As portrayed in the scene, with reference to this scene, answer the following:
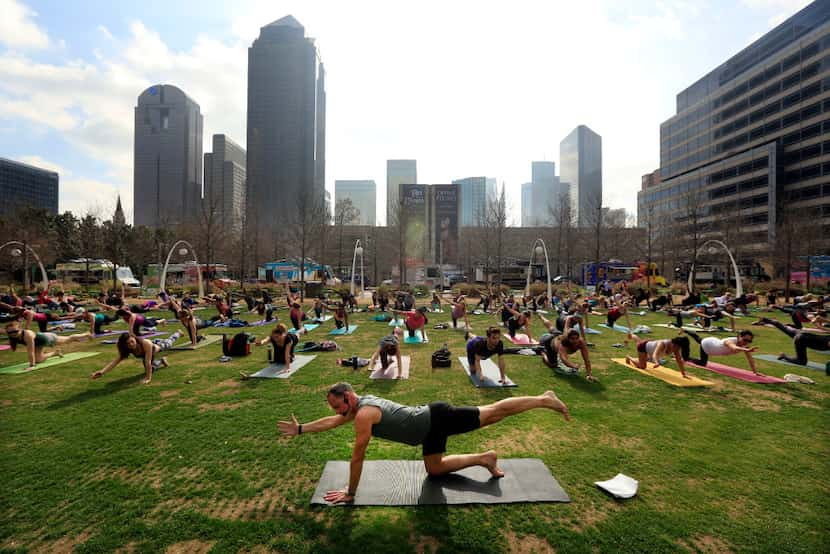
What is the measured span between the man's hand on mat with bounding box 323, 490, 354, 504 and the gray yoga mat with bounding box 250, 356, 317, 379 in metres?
6.21

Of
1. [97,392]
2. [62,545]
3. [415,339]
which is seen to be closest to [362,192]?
[415,339]

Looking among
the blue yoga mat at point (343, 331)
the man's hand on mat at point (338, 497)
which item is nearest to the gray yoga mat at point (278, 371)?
the blue yoga mat at point (343, 331)

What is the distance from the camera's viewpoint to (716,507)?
470cm

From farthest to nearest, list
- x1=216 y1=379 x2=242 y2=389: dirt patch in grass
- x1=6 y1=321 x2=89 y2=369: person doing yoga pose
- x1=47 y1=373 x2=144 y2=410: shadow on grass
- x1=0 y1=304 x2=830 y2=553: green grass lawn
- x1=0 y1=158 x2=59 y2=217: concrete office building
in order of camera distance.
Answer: x1=0 y1=158 x2=59 y2=217: concrete office building < x1=6 y1=321 x2=89 y2=369: person doing yoga pose < x1=216 y1=379 x2=242 y2=389: dirt patch in grass < x1=47 y1=373 x2=144 y2=410: shadow on grass < x1=0 y1=304 x2=830 y2=553: green grass lawn

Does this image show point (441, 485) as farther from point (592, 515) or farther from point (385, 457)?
Answer: point (592, 515)

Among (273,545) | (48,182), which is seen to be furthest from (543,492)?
(48,182)

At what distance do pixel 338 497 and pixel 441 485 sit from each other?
1.30 meters

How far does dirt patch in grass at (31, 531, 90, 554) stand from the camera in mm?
3940

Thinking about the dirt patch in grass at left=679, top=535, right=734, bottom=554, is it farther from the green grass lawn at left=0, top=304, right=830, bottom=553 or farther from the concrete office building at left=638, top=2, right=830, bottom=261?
the concrete office building at left=638, top=2, right=830, bottom=261

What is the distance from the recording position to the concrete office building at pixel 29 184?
79.7 meters

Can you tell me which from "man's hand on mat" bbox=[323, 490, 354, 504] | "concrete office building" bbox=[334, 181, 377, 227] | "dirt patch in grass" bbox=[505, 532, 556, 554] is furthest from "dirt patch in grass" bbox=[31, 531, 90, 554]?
"concrete office building" bbox=[334, 181, 377, 227]

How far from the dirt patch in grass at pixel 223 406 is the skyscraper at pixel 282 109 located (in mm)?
108095

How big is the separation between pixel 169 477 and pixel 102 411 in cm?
385

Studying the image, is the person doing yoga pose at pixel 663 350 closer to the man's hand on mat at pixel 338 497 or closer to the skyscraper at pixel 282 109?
the man's hand on mat at pixel 338 497
